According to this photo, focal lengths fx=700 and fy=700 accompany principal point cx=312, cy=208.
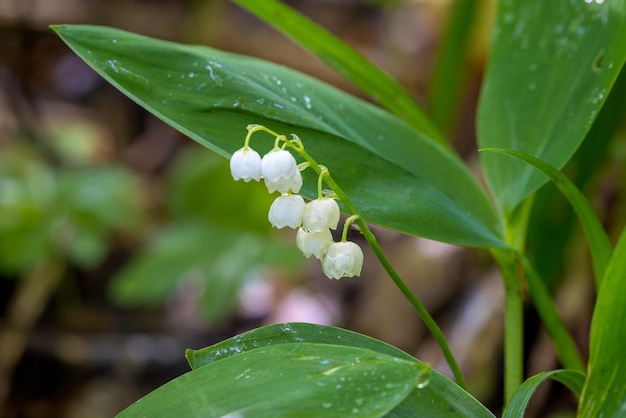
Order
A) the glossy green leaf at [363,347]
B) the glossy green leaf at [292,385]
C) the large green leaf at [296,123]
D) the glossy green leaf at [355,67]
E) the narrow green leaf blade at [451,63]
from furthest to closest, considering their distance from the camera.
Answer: the narrow green leaf blade at [451,63] → the glossy green leaf at [355,67] → the large green leaf at [296,123] → the glossy green leaf at [363,347] → the glossy green leaf at [292,385]


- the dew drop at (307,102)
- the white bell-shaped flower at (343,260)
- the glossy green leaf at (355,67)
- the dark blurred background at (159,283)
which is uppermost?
the glossy green leaf at (355,67)

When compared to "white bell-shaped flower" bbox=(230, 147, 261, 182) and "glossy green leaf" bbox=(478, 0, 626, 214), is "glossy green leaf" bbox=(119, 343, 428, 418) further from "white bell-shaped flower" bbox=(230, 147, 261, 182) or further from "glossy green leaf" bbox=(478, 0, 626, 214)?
"glossy green leaf" bbox=(478, 0, 626, 214)

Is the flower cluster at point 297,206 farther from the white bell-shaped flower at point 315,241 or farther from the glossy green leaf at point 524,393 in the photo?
the glossy green leaf at point 524,393

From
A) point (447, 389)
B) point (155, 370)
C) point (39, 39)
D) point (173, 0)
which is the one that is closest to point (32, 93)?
point (39, 39)

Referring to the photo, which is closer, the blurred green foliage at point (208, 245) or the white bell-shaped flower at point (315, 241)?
the white bell-shaped flower at point (315, 241)

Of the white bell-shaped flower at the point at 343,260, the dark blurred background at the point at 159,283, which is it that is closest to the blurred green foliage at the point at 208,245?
the dark blurred background at the point at 159,283

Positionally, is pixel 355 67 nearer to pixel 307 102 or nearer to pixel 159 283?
pixel 307 102

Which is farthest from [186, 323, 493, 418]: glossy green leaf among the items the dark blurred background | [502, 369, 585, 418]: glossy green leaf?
the dark blurred background
